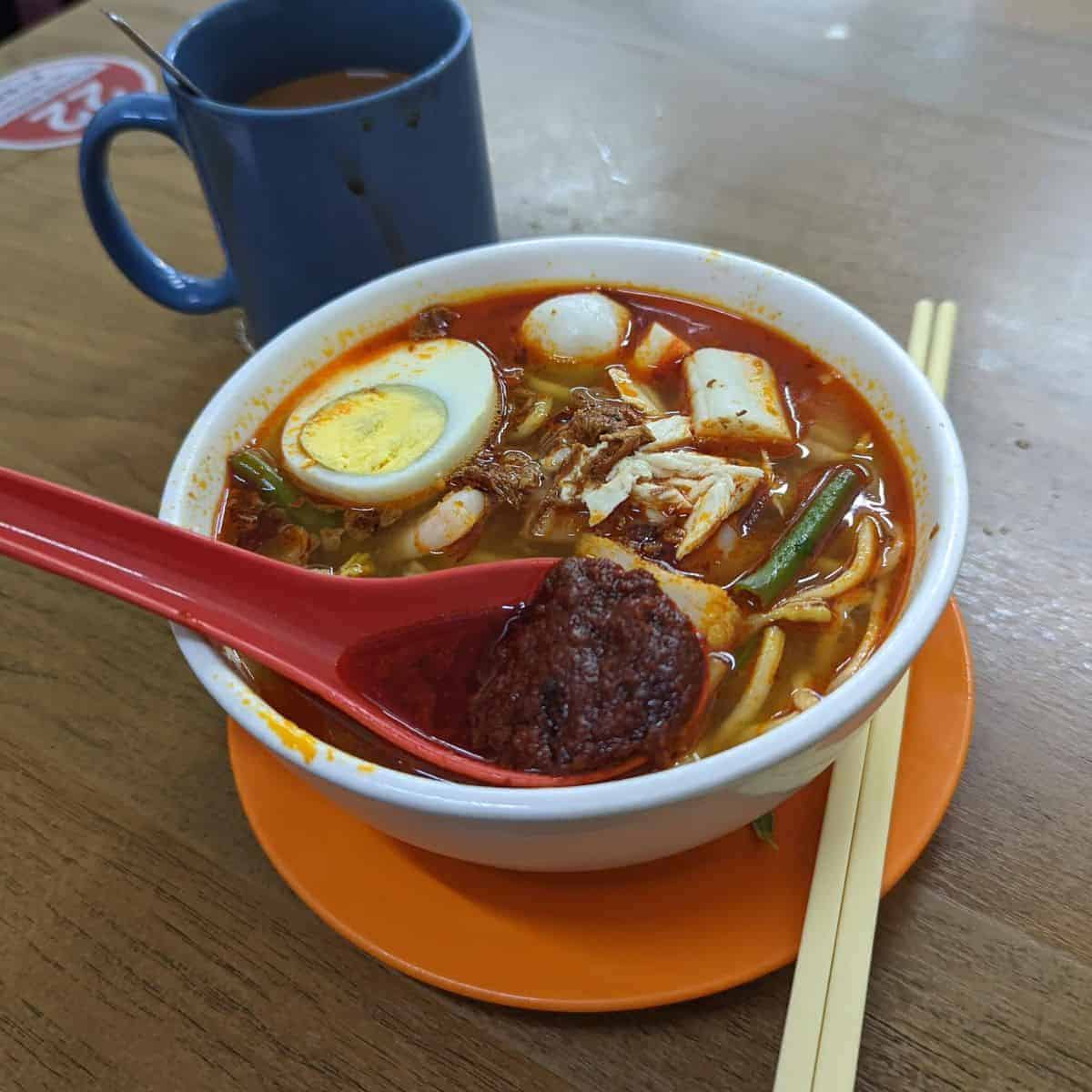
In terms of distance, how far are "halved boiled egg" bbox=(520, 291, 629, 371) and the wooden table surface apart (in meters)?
0.48

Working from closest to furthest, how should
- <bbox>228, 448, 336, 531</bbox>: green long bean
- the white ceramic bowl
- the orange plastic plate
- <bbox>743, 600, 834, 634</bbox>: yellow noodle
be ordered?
the white ceramic bowl
the orange plastic plate
<bbox>743, 600, 834, 634</bbox>: yellow noodle
<bbox>228, 448, 336, 531</bbox>: green long bean

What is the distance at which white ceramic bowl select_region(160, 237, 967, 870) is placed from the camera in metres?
0.65

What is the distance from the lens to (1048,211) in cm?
158

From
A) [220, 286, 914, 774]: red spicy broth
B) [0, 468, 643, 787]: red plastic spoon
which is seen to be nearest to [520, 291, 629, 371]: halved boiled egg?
[220, 286, 914, 774]: red spicy broth

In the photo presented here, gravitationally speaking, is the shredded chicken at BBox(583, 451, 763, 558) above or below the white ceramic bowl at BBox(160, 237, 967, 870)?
below

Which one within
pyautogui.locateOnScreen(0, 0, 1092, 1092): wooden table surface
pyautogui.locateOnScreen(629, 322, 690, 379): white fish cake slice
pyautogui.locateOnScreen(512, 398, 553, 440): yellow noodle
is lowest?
pyautogui.locateOnScreen(0, 0, 1092, 1092): wooden table surface

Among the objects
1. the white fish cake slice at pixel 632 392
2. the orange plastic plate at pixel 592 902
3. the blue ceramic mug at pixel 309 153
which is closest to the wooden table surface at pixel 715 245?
the orange plastic plate at pixel 592 902

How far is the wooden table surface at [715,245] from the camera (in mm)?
772

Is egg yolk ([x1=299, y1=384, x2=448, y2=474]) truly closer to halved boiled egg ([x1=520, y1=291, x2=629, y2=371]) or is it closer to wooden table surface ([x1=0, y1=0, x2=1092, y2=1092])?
halved boiled egg ([x1=520, y1=291, x2=629, y2=371])

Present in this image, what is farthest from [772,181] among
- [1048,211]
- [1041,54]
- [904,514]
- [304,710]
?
[304,710]

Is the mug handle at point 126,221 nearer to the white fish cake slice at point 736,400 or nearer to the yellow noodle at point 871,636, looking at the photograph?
the white fish cake slice at point 736,400

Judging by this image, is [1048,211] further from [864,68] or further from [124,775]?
[124,775]

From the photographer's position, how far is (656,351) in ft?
3.76

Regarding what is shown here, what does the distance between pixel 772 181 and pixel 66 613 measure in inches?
52.4
